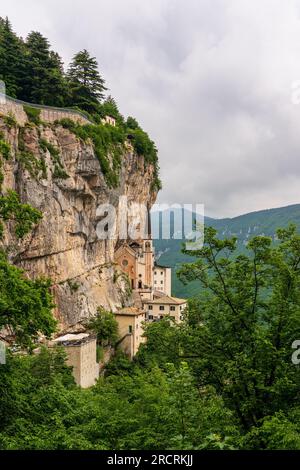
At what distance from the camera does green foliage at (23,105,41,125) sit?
5031cm

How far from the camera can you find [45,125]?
51594 mm

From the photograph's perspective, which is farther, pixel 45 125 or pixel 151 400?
pixel 45 125

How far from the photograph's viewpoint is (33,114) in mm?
50812

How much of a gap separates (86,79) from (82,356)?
125ft

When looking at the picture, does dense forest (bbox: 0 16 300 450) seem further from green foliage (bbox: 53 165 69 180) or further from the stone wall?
green foliage (bbox: 53 165 69 180)

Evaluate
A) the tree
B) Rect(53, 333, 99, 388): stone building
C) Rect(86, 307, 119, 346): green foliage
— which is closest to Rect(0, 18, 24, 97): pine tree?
Rect(86, 307, 119, 346): green foliage

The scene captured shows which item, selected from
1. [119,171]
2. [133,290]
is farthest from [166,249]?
[119,171]

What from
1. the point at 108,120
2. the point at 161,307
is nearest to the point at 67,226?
the point at 108,120

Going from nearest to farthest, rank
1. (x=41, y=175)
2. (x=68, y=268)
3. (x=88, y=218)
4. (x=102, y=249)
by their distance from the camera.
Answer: (x=41, y=175)
(x=68, y=268)
(x=88, y=218)
(x=102, y=249)

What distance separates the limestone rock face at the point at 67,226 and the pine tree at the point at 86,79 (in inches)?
360

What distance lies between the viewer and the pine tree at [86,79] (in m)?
67.6

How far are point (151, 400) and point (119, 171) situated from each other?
49551mm

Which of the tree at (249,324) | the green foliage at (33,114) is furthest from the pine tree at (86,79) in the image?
the tree at (249,324)
